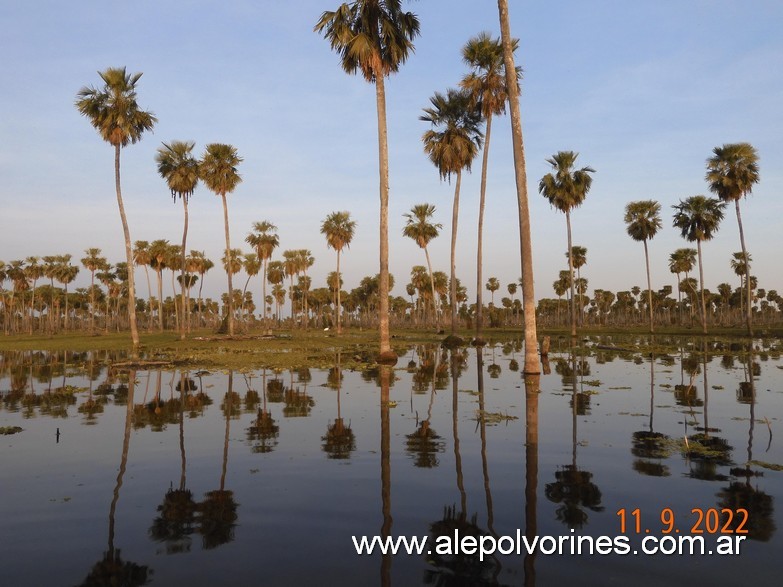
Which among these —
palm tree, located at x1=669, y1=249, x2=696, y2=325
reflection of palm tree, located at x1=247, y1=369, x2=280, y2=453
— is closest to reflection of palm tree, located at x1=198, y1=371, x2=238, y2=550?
reflection of palm tree, located at x1=247, y1=369, x2=280, y2=453

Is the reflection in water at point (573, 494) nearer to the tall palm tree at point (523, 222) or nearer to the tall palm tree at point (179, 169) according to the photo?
the tall palm tree at point (523, 222)

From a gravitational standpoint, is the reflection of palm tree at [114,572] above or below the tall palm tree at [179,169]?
below

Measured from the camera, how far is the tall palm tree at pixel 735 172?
56.4 metres

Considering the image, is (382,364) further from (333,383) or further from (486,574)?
(486,574)

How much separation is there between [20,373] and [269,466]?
75.1ft

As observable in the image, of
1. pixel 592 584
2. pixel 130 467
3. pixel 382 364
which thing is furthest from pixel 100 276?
pixel 592 584

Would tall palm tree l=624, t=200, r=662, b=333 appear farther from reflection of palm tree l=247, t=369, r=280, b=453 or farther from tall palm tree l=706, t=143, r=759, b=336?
reflection of palm tree l=247, t=369, r=280, b=453

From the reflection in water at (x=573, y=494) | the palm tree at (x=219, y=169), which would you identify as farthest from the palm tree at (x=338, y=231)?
the reflection in water at (x=573, y=494)

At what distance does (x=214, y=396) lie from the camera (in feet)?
55.2

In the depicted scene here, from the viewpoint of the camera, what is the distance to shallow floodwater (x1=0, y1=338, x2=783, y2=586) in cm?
523

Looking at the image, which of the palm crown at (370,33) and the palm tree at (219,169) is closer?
the palm crown at (370,33)

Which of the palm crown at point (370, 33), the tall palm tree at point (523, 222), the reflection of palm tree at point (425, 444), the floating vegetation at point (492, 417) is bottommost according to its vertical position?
the reflection of palm tree at point (425, 444)

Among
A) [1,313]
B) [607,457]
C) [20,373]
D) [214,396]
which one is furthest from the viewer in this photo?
[1,313]

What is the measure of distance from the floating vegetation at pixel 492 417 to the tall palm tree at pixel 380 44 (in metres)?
14.2
